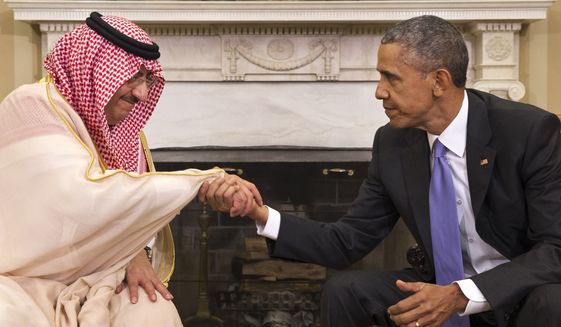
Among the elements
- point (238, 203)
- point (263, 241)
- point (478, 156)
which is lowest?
point (263, 241)

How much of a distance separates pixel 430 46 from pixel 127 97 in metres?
0.90

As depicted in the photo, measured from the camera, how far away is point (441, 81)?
2234mm

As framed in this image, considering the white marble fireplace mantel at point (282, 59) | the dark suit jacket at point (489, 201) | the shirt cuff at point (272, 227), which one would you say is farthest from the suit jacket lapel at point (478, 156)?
the white marble fireplace mantel at point (282, 59)

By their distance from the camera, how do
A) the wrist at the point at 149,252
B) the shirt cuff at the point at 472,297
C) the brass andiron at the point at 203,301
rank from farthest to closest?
the brass andiron at the point at 203,301 → the wrist at the point at 149,252 → the shirt cuff at the point at 472,297

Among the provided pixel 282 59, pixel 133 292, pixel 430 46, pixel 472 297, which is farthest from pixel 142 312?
pixel 282 59

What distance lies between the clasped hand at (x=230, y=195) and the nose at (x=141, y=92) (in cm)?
34

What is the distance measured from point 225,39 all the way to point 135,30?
2.22 m

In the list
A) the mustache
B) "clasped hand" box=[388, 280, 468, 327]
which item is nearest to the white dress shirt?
"clasped hand" box=[388, 280, 468, 327]

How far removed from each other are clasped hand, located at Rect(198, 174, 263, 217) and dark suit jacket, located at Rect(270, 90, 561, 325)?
0.16 meters

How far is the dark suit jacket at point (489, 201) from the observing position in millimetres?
2072

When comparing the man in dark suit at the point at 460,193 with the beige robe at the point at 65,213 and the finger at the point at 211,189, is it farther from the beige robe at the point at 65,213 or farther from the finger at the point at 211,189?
the beige robe at the point at 65,213

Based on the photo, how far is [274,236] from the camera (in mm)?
2383

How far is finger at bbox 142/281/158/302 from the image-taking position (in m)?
2.07

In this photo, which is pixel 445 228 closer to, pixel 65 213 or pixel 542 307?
pixel 542 307
